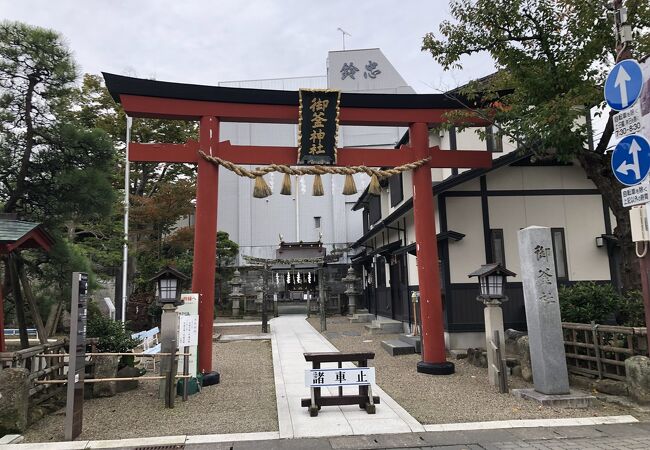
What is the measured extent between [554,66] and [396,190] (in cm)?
863

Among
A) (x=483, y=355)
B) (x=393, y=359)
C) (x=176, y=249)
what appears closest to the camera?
(x=483, y=355)

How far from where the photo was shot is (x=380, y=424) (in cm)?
664

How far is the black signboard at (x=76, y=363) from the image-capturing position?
6.21m

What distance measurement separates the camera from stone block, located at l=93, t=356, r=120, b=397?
336 inches

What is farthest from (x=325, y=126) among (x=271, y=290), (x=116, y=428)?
(x=271, y=290)

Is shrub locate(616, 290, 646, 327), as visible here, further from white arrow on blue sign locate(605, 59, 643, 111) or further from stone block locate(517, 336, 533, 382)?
white arrow on blue sign locate(605, 59, 643, 111)

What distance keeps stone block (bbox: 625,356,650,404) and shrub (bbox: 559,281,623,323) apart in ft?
6.21

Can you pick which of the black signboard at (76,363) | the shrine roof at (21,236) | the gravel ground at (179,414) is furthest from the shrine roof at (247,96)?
the gravel ground at (179,414)

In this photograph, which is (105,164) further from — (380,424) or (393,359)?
(393,359)

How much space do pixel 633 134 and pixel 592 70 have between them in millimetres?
4469

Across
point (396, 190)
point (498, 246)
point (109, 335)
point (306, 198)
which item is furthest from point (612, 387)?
point (306, 198)

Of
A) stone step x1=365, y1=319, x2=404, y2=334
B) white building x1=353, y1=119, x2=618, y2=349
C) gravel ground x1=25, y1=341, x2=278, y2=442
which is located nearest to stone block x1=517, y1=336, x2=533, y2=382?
white building x1=353, y1=119, x2=618, y2=349

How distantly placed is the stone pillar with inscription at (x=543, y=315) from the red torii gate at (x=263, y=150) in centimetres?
235

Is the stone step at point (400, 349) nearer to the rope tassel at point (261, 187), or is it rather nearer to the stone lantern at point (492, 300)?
the stone lantern at point (492, 300)
